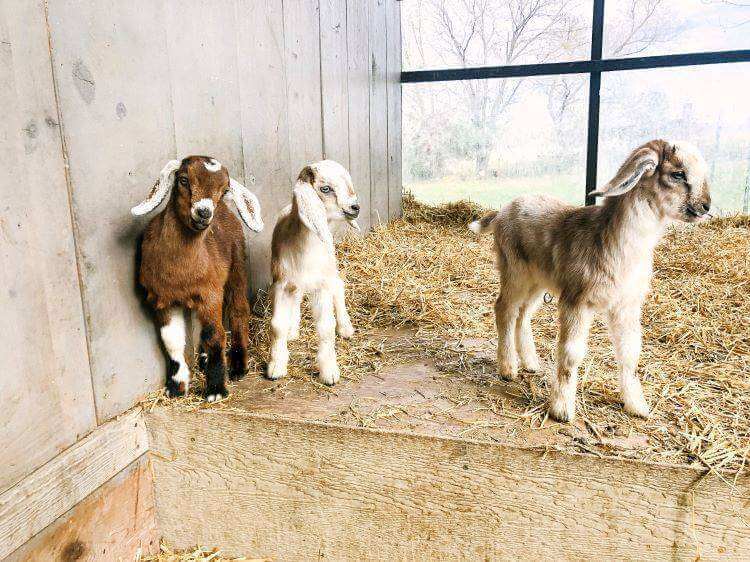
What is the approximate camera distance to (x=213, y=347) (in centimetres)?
249

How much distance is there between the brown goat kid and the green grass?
15.1 ft

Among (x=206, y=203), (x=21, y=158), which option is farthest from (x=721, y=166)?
(x=21, y=158)

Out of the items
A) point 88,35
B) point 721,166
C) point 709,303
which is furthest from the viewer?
point 721,166

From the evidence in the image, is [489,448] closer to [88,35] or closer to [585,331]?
[585,331]

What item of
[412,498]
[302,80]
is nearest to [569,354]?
[412,498]

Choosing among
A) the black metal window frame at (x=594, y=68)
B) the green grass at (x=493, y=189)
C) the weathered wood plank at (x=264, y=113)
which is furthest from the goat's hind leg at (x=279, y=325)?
the green grass at (x=493, y=189)

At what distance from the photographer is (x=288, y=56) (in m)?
3.66

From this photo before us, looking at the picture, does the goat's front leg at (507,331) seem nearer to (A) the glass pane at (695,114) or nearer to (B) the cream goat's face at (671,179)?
(B) the cream goat's face at (671,179)

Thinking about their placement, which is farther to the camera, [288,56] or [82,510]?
[288,56]

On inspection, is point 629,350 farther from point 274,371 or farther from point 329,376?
point 274,371

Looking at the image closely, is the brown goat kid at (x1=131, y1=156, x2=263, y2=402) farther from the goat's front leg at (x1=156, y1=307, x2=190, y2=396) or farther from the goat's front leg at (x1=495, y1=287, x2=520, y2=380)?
the goat's front leg at (x1=495, y1=287, x2=520, y2=380)

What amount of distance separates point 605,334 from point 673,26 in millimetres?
4298

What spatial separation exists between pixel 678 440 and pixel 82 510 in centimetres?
227

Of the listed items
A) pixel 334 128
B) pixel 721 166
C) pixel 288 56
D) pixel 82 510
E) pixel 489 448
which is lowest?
pixel 82 510
